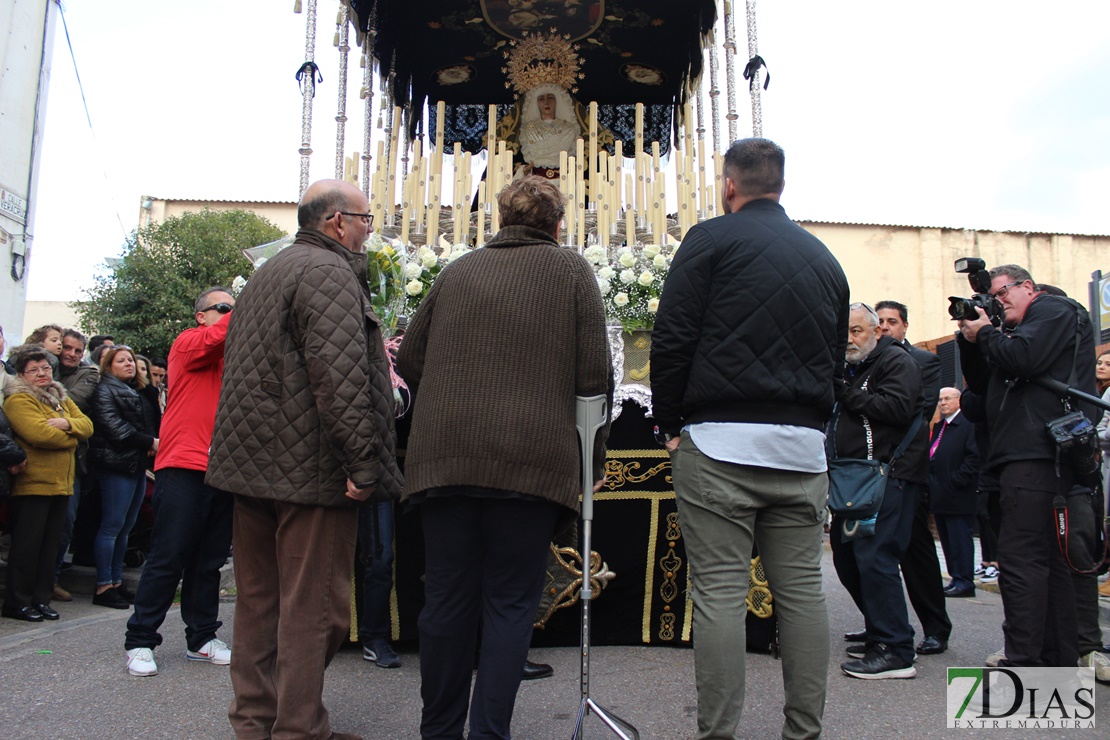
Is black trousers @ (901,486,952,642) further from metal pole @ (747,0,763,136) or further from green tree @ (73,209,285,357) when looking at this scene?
green tree @ (73,209,285,357)

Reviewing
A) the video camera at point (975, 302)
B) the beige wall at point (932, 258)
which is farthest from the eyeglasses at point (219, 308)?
the beige wall at point (932, 258)

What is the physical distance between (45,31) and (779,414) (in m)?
10.1

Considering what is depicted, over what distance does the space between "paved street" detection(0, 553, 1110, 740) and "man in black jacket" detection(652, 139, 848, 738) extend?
57cm

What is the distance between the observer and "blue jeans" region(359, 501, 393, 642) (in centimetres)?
374

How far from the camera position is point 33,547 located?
4.99m

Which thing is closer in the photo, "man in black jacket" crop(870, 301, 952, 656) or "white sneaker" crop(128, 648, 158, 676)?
"white sneaker" crop(128, 648, 158, 676)

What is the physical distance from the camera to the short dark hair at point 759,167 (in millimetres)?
2777

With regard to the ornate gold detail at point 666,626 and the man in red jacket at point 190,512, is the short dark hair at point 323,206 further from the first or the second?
the ornate gold detail at point 666,626

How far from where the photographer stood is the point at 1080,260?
26.3 m

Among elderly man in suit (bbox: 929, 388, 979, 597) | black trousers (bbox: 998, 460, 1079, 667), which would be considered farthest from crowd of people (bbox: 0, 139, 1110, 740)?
elderly man in suit (bbox: 929, 388, 979, 597)

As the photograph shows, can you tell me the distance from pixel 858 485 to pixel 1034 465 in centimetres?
70

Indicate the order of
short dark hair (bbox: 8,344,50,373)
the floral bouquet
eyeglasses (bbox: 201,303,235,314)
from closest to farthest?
eyeglasses (bbox: 201,303,235,314)
the floral bouquet
short dark hair (bbox: 8,344,50,373)

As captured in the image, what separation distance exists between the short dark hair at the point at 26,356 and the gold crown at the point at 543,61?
4713mm

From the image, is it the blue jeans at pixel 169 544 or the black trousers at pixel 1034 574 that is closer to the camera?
the black trousers at pixel 1034 574
